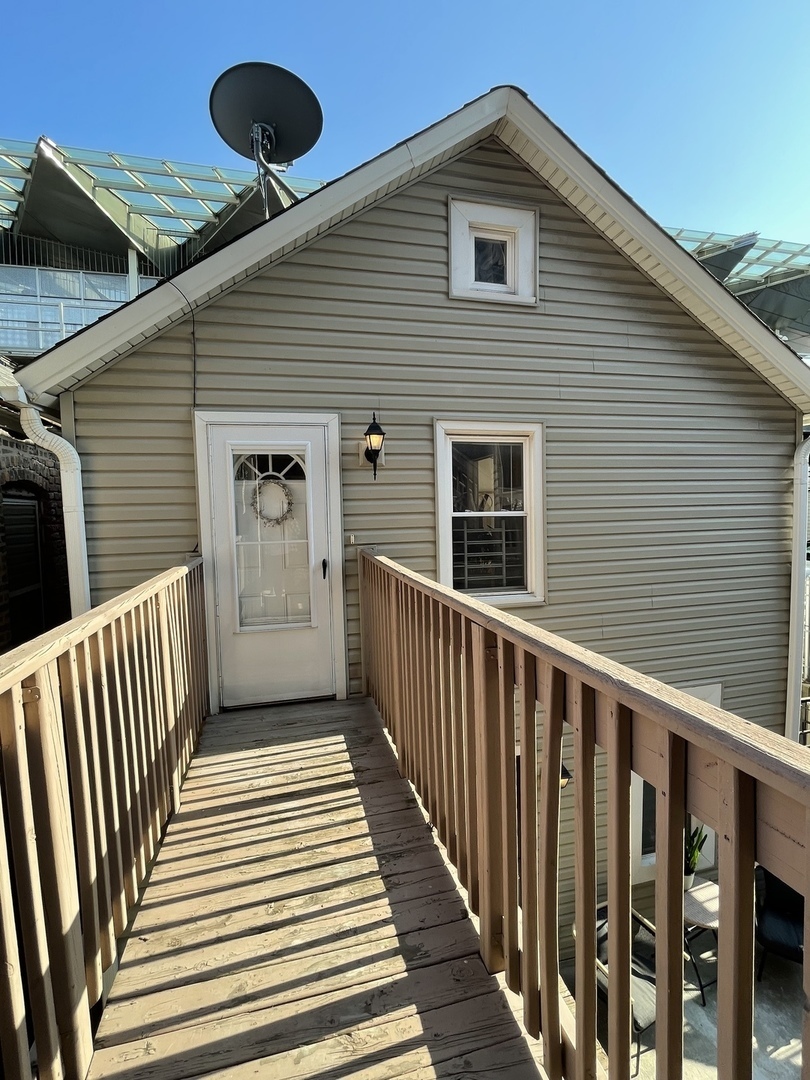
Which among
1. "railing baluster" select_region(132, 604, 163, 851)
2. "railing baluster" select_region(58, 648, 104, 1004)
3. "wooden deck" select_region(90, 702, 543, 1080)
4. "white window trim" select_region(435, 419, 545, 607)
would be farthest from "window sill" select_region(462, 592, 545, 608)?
"railing baluster" select_region(58, 648, 104, 1004)

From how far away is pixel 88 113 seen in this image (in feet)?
28.7

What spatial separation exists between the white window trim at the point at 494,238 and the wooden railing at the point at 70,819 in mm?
3731

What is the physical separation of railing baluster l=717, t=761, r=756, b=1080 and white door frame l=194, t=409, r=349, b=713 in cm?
344

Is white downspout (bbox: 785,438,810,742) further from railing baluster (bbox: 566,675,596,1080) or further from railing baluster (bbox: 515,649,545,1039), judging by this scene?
railing baluster (bbox: 566,675,596,1080)

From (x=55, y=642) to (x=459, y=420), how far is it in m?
3.64

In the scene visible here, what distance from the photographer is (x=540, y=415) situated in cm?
460

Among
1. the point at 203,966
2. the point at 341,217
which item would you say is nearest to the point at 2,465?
the point at 341,217

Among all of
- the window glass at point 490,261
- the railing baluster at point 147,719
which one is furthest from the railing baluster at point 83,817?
the window glass at point 490,261

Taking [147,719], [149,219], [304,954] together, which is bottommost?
[304,954]

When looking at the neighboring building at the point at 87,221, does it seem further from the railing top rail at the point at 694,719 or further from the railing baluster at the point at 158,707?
the railing top rail at the point at 694,719

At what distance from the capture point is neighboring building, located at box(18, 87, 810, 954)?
374 centimetres

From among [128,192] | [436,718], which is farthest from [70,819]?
[128,192]

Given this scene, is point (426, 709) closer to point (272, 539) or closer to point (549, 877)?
point (549, 877)

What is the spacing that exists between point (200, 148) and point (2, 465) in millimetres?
7473
